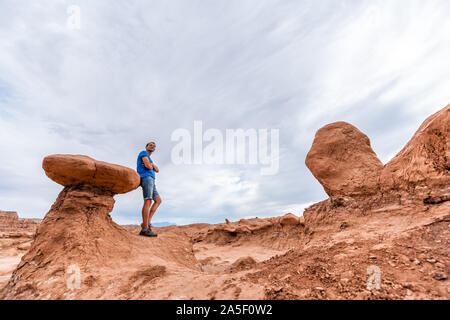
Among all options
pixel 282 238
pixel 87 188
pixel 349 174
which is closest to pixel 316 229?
pixel 349 174

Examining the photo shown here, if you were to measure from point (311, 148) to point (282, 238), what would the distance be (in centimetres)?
723

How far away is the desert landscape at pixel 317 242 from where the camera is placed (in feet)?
6.21

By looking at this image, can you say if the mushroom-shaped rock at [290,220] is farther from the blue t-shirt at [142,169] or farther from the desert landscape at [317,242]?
the blue t-shirt at [142,169]

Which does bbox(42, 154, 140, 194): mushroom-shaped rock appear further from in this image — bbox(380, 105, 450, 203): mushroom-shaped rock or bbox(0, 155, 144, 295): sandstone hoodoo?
bbox(380, 105, 450, 203): mushroom-shaped rock

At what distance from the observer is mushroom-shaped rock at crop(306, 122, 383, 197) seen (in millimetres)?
3820

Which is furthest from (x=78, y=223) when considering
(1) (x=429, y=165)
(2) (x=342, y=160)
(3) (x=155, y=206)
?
(1) (x=429, y=165)

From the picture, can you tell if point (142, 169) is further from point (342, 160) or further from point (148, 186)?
point (342, 160)

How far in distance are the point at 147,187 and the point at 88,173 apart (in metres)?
1.12

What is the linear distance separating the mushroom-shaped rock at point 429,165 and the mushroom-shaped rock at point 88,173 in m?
4.27

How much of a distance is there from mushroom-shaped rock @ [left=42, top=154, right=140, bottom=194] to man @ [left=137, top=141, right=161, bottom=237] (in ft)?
1.25

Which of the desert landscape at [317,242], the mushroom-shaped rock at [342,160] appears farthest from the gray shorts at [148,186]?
the mushroom-shaped rock at [342,160]

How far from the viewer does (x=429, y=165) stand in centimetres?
279
